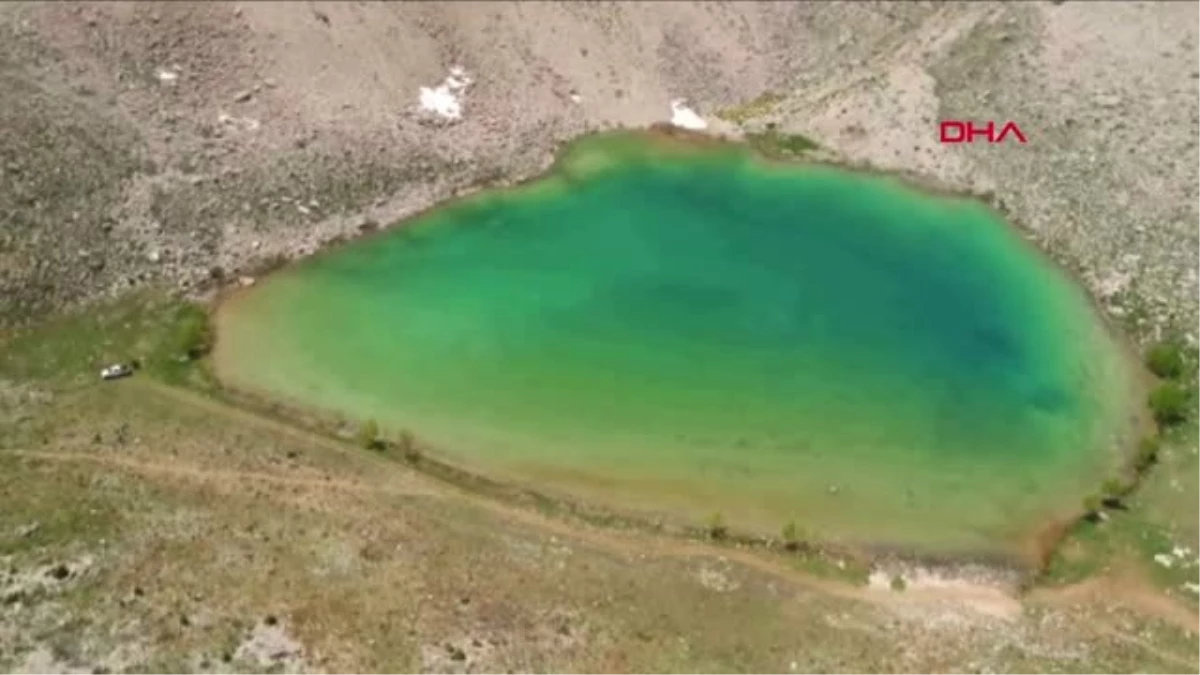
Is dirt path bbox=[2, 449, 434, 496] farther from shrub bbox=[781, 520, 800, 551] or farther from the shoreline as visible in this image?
shrub bbox=[781, 520, 800, 551]

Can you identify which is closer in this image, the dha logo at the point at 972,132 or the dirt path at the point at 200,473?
the dirt path at the point at 200,473

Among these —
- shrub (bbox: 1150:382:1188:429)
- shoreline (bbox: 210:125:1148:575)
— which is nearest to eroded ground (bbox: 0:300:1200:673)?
shoreline (bbox: 210:125:1148:575)

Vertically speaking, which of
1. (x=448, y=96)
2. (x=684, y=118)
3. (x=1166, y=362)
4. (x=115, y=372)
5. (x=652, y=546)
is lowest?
(x=652, y=546)

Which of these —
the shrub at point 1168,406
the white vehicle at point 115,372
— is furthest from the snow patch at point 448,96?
the shrub at point 1168,406

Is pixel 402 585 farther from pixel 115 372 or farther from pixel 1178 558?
pixel 1178 558

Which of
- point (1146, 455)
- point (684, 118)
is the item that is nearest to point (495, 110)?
point (684, 118)

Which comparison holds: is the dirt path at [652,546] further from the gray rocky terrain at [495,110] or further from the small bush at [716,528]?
the gray rocky terrain at [495,110]
